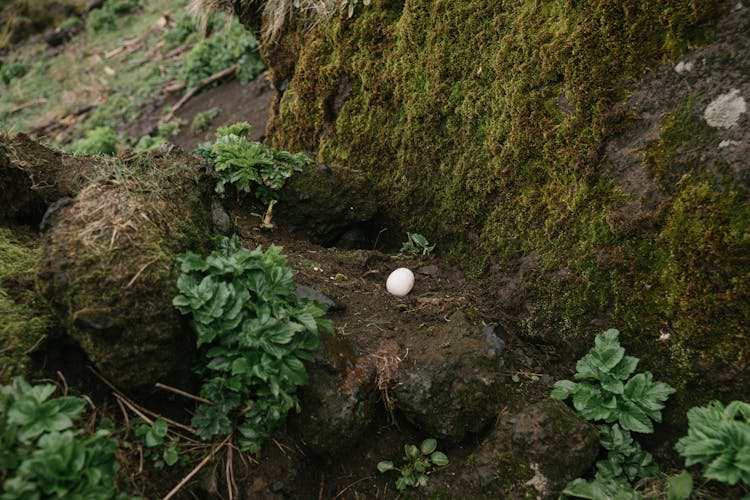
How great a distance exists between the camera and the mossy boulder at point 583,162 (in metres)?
2.81

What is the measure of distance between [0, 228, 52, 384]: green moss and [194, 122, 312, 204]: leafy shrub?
146 cm

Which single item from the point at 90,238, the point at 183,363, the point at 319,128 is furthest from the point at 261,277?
the point at 319,128

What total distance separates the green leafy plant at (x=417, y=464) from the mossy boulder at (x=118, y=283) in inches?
48.1

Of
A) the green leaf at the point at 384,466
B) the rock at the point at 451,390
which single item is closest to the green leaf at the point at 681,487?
the rock at the point at 451,390

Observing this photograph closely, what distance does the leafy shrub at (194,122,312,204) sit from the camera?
168 inches

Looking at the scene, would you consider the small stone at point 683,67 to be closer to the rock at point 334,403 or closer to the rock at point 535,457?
the rock at point 535,457

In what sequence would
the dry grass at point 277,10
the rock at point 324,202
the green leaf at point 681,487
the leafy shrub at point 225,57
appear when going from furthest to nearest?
the leafy shrub at point 225,57 < the dry grass at point 277,10 < the rock at point 324,202 < the green leaf at point 681,487

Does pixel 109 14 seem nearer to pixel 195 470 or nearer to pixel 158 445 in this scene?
pixel 158 445

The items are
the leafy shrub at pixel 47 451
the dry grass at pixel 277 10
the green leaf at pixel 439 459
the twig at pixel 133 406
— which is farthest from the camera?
the dry grass at pixel 277 10

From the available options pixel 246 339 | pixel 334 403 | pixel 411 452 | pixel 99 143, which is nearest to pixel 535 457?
pixel 411 452

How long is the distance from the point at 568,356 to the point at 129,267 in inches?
96.9

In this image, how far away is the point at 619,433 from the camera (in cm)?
284

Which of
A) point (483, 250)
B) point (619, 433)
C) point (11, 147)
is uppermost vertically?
point (11, 147)

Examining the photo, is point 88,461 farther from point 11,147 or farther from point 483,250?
point 483,250
